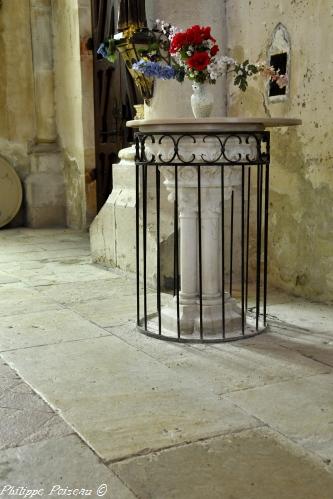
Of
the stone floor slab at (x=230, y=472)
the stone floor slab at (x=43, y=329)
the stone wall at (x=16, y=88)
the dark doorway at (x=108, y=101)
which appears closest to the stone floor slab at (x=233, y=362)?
the stone floor slab at (x=43, y=329)

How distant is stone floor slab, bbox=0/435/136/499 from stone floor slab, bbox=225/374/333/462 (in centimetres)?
57

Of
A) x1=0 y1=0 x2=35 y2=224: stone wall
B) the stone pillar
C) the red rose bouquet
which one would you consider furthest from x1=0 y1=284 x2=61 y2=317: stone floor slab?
x1=0 y1=0 x2=35 y2=224: stone wall

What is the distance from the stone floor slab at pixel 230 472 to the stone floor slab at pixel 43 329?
1.24 metres

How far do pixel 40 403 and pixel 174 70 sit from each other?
163cm

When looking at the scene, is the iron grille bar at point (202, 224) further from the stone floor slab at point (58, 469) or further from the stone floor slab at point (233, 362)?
the stone floor slab at point (58, 469)

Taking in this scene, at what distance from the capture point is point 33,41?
705 cm

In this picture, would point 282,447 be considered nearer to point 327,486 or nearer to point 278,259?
point 327,486

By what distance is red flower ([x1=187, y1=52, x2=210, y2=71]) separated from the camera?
276 cm

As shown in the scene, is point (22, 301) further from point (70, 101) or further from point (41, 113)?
point (41, 113)

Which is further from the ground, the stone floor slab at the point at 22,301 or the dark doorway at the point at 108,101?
the dark doorway at the point at 108,101

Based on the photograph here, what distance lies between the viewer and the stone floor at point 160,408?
65.9 inches

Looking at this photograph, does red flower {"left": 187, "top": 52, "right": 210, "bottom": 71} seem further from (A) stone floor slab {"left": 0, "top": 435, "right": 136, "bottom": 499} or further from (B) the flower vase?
(A) stone floor slab {"left": 0, "top": 435, "right": 136, "bottom": 499}

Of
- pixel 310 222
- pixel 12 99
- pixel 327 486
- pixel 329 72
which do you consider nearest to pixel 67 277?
pixel 310 222

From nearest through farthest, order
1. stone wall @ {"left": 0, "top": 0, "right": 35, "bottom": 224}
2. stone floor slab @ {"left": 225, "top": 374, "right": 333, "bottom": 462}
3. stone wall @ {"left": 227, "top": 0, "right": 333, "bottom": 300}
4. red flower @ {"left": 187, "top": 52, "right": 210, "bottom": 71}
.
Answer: stone floor slab @ {"left": 225, "top": 374, "right": 333, "bottom": 462}
red flower @ {"left": 187, "top": 52, "right": 210, "bottom": 71}
stone wall @ {"left": 227, "top": 0, "right": 333, "bottom": 300}
stone wall @ {"left": 0, "top": 0, "right": 35, "bottom": 224}
